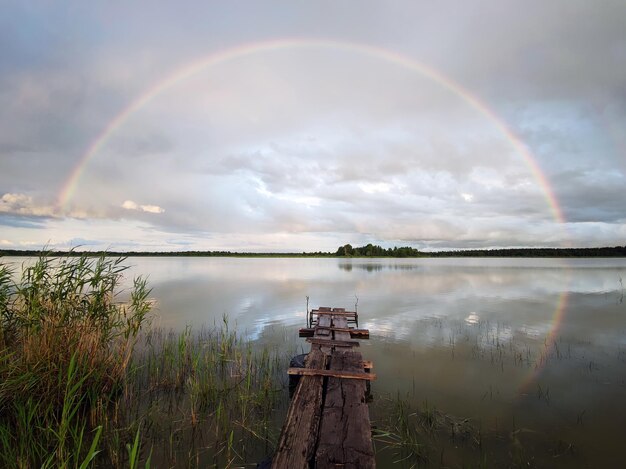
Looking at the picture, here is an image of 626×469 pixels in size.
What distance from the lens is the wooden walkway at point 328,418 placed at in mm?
3803

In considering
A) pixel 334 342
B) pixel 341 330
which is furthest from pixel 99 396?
pixel 341 330

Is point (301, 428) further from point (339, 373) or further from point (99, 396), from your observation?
point (99, 396)

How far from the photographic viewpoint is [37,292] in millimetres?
6641

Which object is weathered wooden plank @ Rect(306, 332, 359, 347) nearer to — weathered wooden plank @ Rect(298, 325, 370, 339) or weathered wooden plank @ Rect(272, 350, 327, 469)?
weathered wooden plank @ Rect(298, 325, 370, 339)

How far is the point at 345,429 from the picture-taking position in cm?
440

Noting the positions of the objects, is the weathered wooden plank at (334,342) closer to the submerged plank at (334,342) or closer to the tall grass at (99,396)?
the submerged plank at (334,342)

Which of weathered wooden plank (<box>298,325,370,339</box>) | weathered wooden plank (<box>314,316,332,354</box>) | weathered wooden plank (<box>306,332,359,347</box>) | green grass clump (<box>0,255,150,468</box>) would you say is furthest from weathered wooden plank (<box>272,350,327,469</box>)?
weathered wooden plank (<box>298,325,370,339</box>)

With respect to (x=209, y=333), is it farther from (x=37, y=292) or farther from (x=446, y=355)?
(x=446, y=355)

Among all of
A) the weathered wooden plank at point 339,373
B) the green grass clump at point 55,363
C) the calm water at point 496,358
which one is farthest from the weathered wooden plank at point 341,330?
the green grass clump at point 55,363

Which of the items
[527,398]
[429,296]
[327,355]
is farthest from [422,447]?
[429,296]

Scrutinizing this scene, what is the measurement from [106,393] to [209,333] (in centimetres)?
577

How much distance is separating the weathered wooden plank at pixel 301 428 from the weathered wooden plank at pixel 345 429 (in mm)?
125

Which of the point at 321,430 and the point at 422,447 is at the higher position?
the point at 321,430

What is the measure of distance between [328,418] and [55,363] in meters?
5.08
